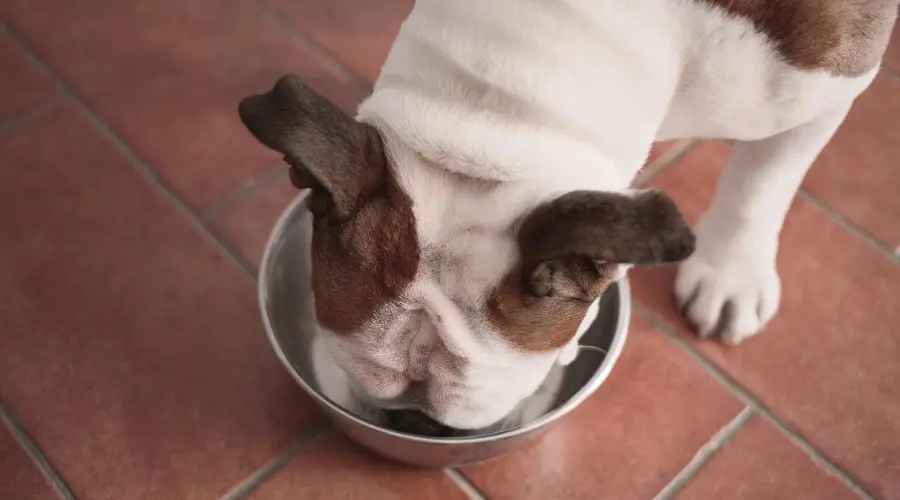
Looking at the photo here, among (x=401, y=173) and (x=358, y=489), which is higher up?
(x=401, y=173)

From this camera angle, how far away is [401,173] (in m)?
0.74

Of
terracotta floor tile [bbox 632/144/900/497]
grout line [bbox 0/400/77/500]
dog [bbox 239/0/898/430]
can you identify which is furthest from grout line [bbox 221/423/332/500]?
terracotta floor tile [bbox 632/144/900/497]

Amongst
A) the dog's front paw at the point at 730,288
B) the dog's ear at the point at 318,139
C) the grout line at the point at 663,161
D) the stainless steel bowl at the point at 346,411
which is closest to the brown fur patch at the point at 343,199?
the dog's ear at the point at 318,139

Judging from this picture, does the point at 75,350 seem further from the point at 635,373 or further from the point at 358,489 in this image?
the point at 635,373

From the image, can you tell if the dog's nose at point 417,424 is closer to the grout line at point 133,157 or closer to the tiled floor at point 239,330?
the tiled floor at point 239,330

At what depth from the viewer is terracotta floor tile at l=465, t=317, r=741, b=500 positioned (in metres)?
1.22

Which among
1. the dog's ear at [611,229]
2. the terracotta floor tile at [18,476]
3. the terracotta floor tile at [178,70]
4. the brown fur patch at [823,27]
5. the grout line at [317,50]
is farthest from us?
the grout line at [317,50]

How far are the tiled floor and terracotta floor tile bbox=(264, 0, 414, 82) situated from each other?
1 centimetres

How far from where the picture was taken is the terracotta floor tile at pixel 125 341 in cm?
122

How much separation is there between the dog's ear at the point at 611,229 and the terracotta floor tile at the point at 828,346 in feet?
2.47

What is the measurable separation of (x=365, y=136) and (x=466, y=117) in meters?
0.09

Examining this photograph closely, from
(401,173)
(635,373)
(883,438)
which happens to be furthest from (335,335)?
(883,438)

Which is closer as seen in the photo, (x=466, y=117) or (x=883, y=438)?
(x=466, y=117)

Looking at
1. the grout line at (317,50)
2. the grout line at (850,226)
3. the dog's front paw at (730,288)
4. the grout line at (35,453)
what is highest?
the grout line at (850,226)
